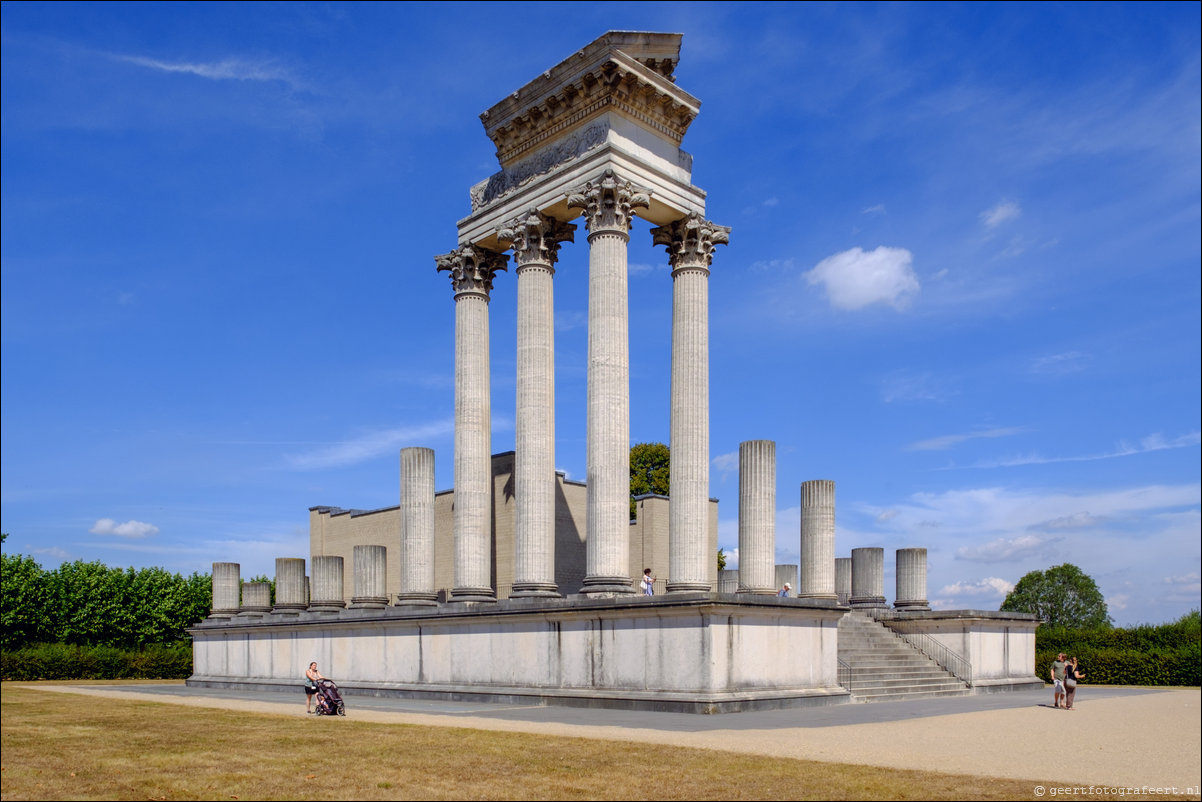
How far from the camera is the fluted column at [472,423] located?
38.5m

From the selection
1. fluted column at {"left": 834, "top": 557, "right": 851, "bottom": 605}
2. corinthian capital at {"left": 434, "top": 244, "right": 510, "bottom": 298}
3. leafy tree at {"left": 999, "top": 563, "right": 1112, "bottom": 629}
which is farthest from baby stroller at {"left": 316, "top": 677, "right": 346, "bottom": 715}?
leafy tree at {"left": 999, "top": 563, "right": 1112, "bottom": 629}

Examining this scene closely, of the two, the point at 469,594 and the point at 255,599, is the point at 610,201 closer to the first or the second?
the point at 469,594

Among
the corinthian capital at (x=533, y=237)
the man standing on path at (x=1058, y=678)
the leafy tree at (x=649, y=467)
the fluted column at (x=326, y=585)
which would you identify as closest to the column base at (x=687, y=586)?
the man standing on path at (x=1058, y=678)

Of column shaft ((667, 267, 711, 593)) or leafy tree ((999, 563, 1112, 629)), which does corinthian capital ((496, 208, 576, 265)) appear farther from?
leafy tree ((999, 563, 1112, 629))

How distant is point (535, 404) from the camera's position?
3644 centimetres

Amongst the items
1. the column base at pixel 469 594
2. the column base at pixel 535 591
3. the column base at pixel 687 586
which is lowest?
the column base at pixel 469 594

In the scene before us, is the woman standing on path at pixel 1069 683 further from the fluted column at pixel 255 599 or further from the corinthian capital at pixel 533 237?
the fluted column at pixel 255 599

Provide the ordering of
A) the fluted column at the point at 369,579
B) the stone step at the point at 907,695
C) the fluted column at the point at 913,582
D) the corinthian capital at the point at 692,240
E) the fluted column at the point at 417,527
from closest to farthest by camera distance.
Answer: the stone step at the point at 907,695, the corinthian capital at the point at 692,240, the fluted column at the point at 417,527, the fluted column at the point at 369,579, the fluted column at the point at 913,582

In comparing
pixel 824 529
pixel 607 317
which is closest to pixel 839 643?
pixel 824 529

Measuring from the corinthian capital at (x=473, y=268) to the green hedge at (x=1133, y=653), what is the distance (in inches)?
1256

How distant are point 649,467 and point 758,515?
5251 centimetres

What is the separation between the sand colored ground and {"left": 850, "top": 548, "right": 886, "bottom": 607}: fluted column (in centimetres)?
1333

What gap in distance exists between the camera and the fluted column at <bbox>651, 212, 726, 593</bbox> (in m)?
33.7

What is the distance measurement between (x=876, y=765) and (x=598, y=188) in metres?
22.8
